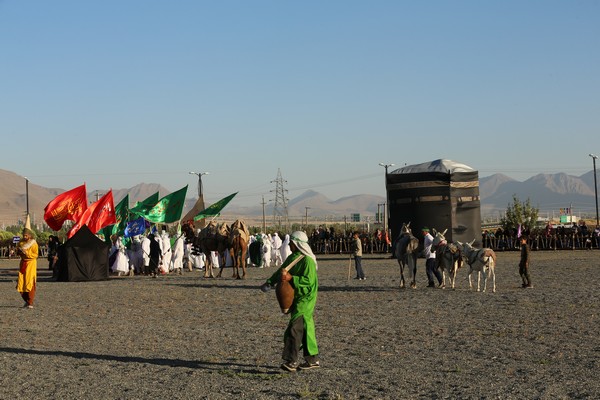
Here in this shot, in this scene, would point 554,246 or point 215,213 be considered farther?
A: point 554,246

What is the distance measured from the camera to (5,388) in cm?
1031

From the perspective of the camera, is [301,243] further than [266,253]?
No

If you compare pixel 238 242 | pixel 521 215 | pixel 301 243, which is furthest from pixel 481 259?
pixel 521 215

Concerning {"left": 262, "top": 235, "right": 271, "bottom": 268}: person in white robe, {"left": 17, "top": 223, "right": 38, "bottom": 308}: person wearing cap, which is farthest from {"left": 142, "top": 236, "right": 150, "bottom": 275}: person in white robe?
{"left": 17, "top": 223, "right": 38, "bottom": 308}: person wearing cap

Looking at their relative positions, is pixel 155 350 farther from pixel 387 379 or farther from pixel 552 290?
pixel 552 290

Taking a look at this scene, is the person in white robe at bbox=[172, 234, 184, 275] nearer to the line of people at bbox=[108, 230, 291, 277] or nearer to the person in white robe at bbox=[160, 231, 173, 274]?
the line of people at bbox=[108, 230, 291, 277]

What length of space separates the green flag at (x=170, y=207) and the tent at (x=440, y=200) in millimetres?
9662

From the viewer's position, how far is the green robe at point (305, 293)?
11.0 m

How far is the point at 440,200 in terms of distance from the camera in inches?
1571

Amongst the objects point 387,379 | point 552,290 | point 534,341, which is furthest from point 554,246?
point 387,379

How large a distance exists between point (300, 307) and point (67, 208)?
2342cm

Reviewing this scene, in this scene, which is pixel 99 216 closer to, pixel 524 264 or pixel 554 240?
pixel 524 264

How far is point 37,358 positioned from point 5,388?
219cm

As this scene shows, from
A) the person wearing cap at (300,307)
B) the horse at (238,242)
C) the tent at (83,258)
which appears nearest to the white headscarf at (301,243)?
the person wearing cap at (300,307)
